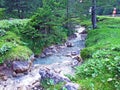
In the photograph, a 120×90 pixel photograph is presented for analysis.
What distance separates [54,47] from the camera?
20.4m

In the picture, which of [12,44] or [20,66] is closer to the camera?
[20,66]

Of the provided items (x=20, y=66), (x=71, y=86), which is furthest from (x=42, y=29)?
(x=71, y=86)

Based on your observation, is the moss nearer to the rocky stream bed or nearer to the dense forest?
the dense forest

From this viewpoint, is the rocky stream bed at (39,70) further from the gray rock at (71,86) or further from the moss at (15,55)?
the moss at (15,55)

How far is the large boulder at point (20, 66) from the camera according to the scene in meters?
13.8

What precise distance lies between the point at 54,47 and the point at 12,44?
16.2 feet

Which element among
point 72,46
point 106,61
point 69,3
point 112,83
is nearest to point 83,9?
point 69,3

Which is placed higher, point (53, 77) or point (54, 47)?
point (53, 77)

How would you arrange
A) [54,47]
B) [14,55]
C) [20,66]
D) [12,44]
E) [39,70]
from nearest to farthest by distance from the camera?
[39,70]
[20,66]
[14,55]
[12,44]
[54,47]

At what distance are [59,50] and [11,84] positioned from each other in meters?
8.54

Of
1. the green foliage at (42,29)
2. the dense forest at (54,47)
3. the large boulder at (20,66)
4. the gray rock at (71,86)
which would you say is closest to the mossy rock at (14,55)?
the dense forest at (54,47)

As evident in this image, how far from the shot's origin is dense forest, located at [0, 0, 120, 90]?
7664 millimetres

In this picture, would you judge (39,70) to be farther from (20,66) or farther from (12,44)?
(12,44)

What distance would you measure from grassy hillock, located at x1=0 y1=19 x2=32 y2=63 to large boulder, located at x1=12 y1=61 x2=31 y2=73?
32cm
